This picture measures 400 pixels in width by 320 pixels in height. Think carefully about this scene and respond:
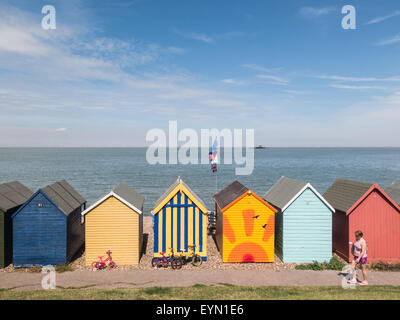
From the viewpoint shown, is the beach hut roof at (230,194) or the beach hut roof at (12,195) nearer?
the beach hut roof at (12,195)

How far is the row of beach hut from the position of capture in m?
15.5

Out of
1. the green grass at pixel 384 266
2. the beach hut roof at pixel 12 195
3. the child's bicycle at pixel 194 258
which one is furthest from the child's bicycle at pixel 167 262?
the green grass at pixel 384 266

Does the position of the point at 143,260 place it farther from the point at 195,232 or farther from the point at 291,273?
the point at 291,273

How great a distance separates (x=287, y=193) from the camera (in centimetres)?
1766

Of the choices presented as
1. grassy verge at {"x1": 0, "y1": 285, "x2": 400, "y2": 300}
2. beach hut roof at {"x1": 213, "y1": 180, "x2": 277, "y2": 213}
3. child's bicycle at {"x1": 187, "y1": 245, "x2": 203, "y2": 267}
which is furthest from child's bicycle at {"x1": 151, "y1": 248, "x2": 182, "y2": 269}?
beach hut roof at {"x1": 213, "y1": 180, "x2": 277, "y2": 213}

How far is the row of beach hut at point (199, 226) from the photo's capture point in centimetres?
1552

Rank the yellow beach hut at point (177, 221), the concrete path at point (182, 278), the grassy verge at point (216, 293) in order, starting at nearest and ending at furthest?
the grassy verge at point (216, 293) < the concrete path at point (182, 278) < the yellow beach hut at point (177, 221)

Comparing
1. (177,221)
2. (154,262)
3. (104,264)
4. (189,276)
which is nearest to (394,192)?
(177,221)

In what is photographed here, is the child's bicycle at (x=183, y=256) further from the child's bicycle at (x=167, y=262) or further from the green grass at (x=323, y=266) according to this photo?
the green grass at (x=323, y=266)

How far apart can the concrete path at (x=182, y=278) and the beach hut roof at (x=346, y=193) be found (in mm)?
3724

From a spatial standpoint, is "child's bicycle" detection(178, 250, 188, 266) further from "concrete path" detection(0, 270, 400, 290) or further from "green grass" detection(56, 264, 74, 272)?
"green grass" detection(56, 264, 74, 272)

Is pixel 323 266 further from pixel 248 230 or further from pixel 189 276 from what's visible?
pixel 189 276

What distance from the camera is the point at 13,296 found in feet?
35.9
